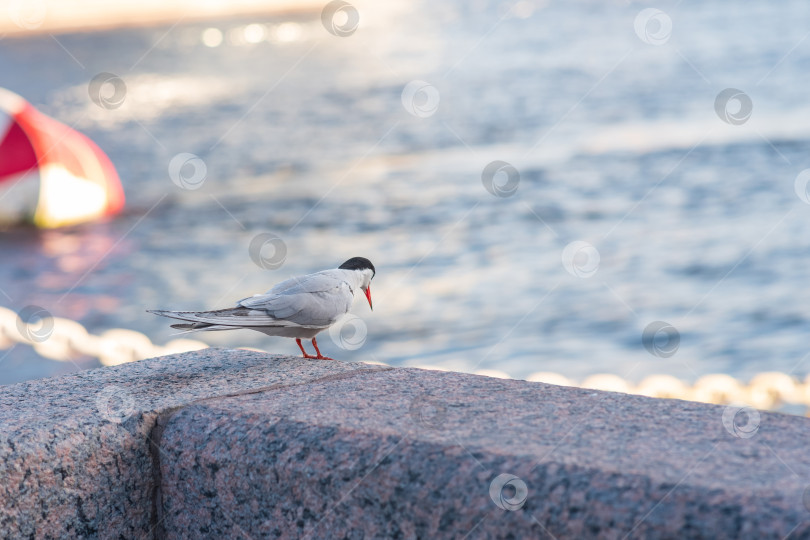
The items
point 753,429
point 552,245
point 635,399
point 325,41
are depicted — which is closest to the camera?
point 753,429

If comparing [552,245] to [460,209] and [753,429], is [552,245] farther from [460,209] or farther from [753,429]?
[753,429]

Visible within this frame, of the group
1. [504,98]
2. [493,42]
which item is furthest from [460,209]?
[493,42]

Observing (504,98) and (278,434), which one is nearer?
(278,434)

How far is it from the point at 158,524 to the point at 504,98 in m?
21.1

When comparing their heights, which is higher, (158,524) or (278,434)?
(278,434)

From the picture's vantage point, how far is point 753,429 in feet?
6.09
